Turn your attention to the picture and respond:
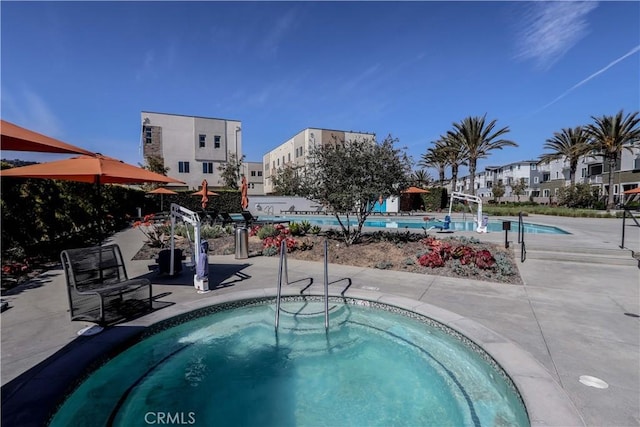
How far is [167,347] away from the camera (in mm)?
4176

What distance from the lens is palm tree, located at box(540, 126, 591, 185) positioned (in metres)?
32.9

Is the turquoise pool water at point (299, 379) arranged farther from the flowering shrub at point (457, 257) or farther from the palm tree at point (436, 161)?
the palm tree at point (436, 161)

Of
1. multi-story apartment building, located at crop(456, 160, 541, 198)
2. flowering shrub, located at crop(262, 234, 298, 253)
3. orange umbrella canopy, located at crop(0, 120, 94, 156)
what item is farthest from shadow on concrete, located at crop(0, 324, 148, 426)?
multi-story apartment building, located at crop(456, 160, 541, 198)

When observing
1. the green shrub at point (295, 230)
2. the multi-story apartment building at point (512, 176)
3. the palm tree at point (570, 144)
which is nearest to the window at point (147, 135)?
the green shrub at point (295, 230)

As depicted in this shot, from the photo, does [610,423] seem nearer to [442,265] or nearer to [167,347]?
[167,347]

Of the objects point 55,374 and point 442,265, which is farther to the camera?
point 442,265

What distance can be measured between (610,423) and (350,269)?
5545mm

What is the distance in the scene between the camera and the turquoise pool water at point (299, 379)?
2984 millimetres

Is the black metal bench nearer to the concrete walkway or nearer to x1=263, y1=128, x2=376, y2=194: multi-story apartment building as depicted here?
the concrete walkway

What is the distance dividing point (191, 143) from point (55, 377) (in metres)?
38.7

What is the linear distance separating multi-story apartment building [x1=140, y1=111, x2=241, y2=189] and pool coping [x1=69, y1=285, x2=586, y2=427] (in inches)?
1360

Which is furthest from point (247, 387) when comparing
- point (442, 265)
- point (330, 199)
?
point (330, 199)

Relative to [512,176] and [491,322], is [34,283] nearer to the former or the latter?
[491,322]

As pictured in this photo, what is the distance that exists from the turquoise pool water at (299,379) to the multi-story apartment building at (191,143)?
35.5m
